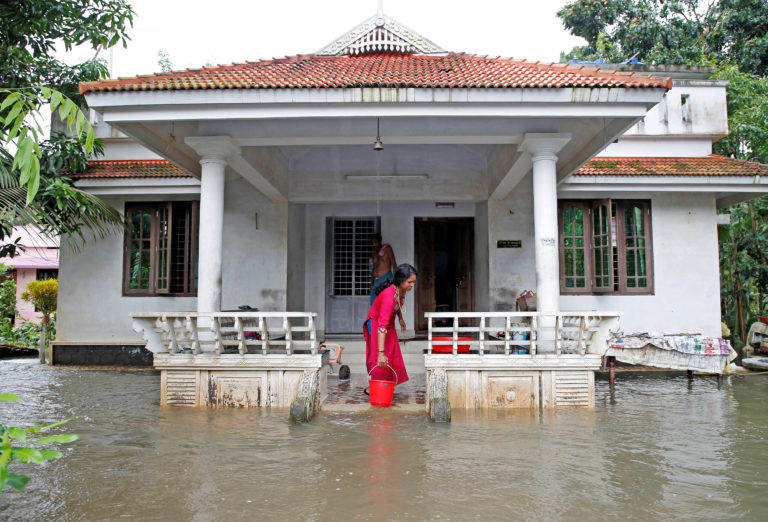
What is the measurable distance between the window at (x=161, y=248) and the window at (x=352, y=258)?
127 inches

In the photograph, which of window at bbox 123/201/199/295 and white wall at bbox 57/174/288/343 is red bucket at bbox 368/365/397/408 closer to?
white wall at bbox 57/174/288/343

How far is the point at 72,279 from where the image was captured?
11367 millimetres

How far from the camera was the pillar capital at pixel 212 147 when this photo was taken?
7829 mm

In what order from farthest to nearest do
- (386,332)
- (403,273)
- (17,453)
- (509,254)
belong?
(509,254) → (386,332) → (403,273) → (17,453)

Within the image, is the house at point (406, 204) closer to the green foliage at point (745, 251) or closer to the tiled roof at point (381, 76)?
the tiled roof at point (381, 76)

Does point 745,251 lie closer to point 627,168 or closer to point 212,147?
point 627,168

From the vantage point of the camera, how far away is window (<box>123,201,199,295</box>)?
1103 centimetres

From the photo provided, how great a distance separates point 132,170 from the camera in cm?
1083

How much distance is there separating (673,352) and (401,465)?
5.45m

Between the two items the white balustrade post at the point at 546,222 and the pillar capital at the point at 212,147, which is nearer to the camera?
the white balustrade post at the point at 546,222

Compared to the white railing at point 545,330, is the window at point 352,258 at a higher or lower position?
higher

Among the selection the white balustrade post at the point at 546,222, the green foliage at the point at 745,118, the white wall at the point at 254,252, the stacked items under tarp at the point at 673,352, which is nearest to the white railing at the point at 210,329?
the white balustrade post at the point at 546,222

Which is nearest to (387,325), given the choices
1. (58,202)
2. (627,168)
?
(58,202)

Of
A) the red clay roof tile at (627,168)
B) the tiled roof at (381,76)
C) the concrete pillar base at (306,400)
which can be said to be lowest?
the concrete pillar base at (306,400)
